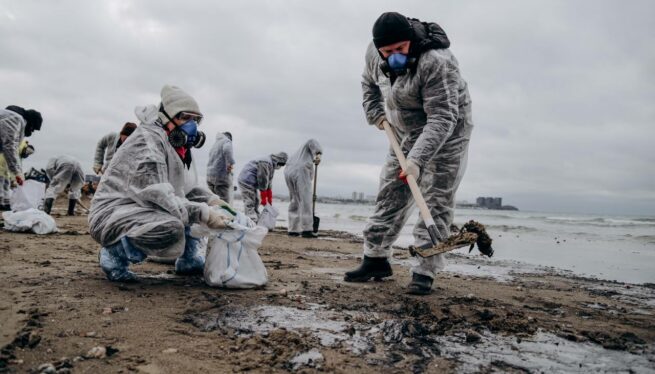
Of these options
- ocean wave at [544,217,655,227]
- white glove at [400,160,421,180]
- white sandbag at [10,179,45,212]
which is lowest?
white sandbag at [10,179,45,212]

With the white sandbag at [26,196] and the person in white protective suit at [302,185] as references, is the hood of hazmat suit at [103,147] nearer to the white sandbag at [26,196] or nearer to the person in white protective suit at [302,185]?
the white sandbag at [26,196]

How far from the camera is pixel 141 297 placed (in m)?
2.78

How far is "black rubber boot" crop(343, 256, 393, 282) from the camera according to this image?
381cm

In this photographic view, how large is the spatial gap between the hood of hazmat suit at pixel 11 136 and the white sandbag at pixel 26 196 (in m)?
0.49

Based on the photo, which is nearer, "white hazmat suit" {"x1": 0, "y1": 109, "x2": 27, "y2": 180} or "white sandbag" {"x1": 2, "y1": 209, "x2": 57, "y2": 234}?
"white sandbag" {"x1": 2, "y1": 209, "x2": 57, "y2": 234}

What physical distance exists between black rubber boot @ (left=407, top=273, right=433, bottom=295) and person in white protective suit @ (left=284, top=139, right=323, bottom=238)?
215 inches

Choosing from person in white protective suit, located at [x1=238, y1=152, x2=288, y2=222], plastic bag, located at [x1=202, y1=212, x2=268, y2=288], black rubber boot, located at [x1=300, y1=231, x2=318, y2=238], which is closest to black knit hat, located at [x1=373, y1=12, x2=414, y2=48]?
plastic bag, located at [x1=202, y1=212, x2=268, y2=288]

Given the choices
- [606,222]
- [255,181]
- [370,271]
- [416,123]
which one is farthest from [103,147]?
[606,222]

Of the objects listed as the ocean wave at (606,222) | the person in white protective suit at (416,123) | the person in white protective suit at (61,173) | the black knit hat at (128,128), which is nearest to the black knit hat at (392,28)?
the person in white protective suit at (416,123)

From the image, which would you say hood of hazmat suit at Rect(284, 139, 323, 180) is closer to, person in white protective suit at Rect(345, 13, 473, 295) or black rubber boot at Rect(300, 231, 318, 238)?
black rubber boot at Rect(300, 231, 318, 238)

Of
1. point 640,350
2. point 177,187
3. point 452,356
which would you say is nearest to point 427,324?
point 452,356

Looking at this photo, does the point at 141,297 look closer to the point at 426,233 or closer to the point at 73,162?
the point at 426,233

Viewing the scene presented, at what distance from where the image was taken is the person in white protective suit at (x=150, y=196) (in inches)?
118

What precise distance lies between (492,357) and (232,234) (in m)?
1.89
